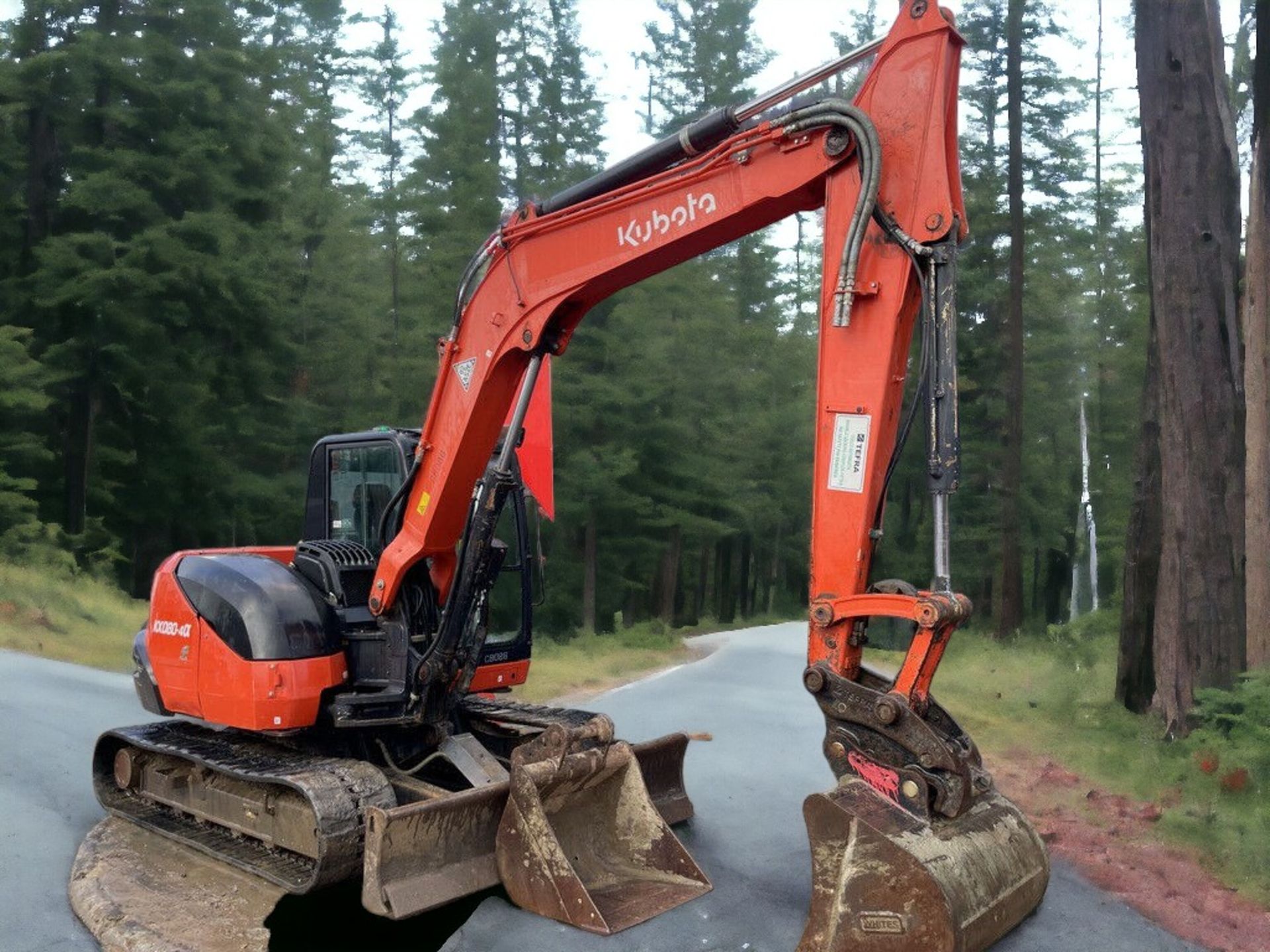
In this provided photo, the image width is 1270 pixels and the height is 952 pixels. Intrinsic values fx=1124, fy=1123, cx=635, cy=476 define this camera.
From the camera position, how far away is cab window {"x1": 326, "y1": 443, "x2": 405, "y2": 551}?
6945 millimetres

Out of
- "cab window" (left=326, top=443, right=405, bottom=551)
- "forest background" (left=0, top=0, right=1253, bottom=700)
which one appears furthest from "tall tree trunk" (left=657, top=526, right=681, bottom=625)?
"cab window" (left=326, top=443, right=405, bottom=551)

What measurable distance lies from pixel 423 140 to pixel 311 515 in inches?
818

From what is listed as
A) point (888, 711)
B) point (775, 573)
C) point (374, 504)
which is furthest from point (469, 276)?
point (775, 573)

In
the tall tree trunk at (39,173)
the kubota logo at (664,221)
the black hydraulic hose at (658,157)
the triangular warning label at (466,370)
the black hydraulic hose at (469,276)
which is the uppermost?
the tall tree trunk at (39,173)

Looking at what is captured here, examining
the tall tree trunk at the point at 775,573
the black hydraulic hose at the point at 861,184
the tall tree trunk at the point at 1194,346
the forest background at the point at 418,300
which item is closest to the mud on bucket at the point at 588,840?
the black hydraulic hose at the point at 861,184

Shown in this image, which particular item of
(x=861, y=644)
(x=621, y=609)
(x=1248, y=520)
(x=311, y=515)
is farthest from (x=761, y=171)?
(x=621, y=609)

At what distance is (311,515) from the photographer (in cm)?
734

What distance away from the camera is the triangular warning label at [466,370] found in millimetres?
6180

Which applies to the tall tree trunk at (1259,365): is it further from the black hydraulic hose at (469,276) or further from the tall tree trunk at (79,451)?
the tall tree trunk at (79,451)

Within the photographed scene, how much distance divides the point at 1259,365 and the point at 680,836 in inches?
295

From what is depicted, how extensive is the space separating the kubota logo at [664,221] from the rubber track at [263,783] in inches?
122

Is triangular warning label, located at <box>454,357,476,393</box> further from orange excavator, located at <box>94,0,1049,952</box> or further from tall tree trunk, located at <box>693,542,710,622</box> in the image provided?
tall tree trunk, located at <box>693,542,710,622</box>

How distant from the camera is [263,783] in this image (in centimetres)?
609

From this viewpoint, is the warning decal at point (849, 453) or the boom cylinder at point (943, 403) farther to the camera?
the warning decal at point (849, 453)
